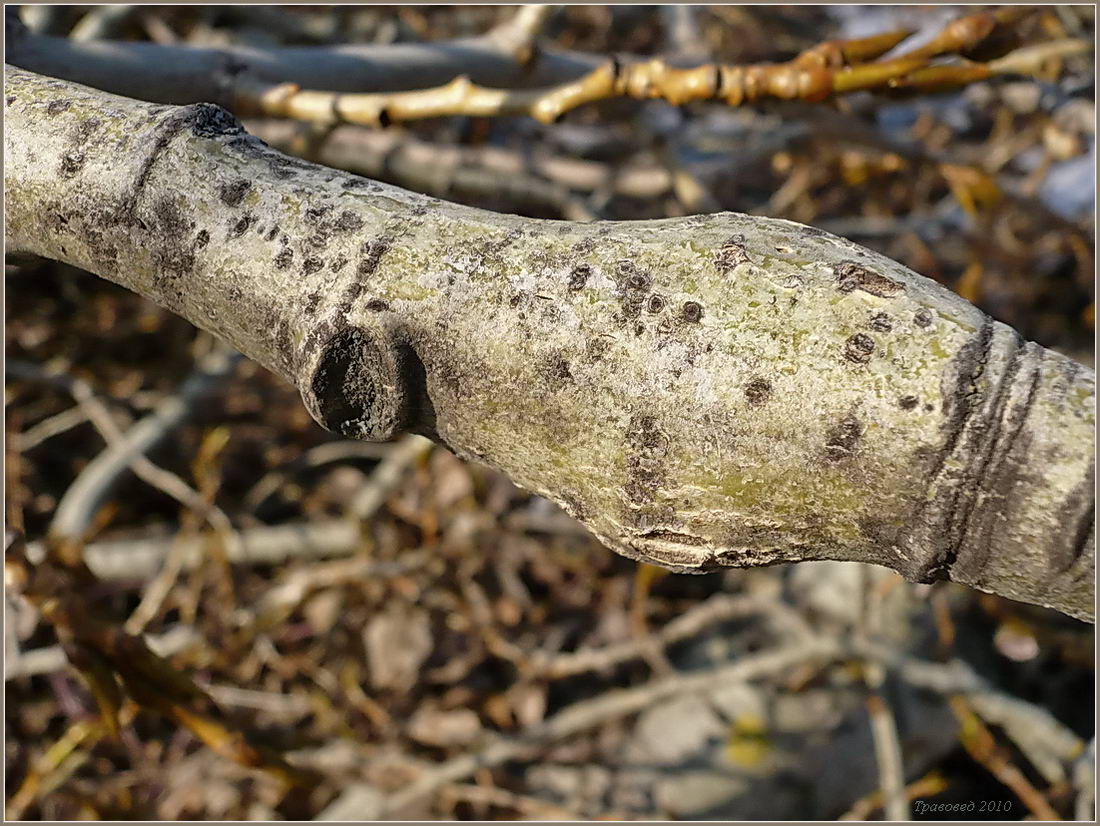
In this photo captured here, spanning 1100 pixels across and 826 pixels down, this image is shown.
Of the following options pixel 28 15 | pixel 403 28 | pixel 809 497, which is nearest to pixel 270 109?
pixel 28 15

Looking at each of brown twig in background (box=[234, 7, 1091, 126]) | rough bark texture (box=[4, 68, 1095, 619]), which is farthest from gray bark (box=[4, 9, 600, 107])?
rough bark texture (box=[4, 68, 1095, 619])

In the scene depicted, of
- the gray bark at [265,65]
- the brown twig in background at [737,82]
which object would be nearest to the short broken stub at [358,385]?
the brown twig in background at [737,82]

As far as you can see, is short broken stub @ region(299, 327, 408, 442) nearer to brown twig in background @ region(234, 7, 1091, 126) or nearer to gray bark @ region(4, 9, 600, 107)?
brown twig in background @ region(234, 7, 1091, 126)

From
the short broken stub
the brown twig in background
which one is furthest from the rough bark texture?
the brown twig in background

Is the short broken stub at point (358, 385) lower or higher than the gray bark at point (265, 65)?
lower

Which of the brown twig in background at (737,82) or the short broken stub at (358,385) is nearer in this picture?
the short broken stub at (358,385)

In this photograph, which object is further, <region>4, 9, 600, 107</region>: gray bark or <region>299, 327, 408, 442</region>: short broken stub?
<region>4, 9, 600, 107</region>: gray bark

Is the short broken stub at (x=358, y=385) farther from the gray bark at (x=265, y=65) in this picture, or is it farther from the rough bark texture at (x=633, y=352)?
the gray bark at (x=265, y=65)

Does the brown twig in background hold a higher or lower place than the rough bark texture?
higher
